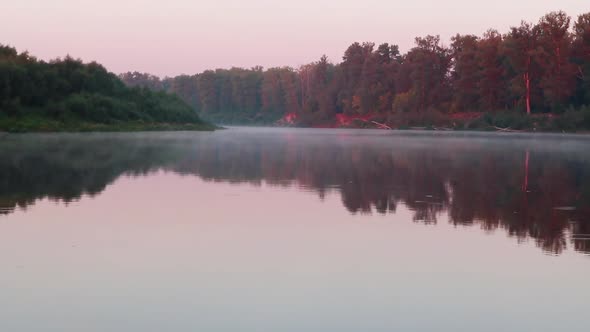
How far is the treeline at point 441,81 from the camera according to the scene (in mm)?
77188

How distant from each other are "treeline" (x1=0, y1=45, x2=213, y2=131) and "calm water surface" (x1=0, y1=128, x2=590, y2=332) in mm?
38907

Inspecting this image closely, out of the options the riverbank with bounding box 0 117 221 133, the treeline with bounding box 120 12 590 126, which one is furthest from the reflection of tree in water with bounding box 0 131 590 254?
the treeline with bounding box 120 12 590 126

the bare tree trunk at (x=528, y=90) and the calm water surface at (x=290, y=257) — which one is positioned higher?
the bare tree trunk at (x=528, y=90)

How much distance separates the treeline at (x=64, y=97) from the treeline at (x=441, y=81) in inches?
844

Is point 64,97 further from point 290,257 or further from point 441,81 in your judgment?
point 441,81

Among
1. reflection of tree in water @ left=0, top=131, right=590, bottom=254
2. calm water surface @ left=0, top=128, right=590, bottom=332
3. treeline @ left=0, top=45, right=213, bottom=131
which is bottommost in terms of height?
reflection of tree in water @ left=0, top=131, right=590, bottom=254

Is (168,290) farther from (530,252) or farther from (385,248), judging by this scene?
(530,252)

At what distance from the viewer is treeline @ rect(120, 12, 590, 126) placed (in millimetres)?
77188

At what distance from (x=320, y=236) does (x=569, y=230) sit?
322 cm

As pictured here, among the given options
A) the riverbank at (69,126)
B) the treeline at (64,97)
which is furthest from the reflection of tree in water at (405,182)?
the treeline at (64,97)

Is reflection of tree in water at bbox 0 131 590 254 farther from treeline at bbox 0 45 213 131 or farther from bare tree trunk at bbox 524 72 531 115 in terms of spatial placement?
bare tree trunk at bbox 524 72 531 115

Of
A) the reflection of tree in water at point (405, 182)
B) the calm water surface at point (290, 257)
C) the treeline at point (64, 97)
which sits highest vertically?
the treeline at point (64, 97)

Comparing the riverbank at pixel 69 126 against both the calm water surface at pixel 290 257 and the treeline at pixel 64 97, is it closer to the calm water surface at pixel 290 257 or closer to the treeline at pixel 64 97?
the treeline at pixel 64 97

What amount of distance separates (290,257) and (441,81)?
99568 millimetres
